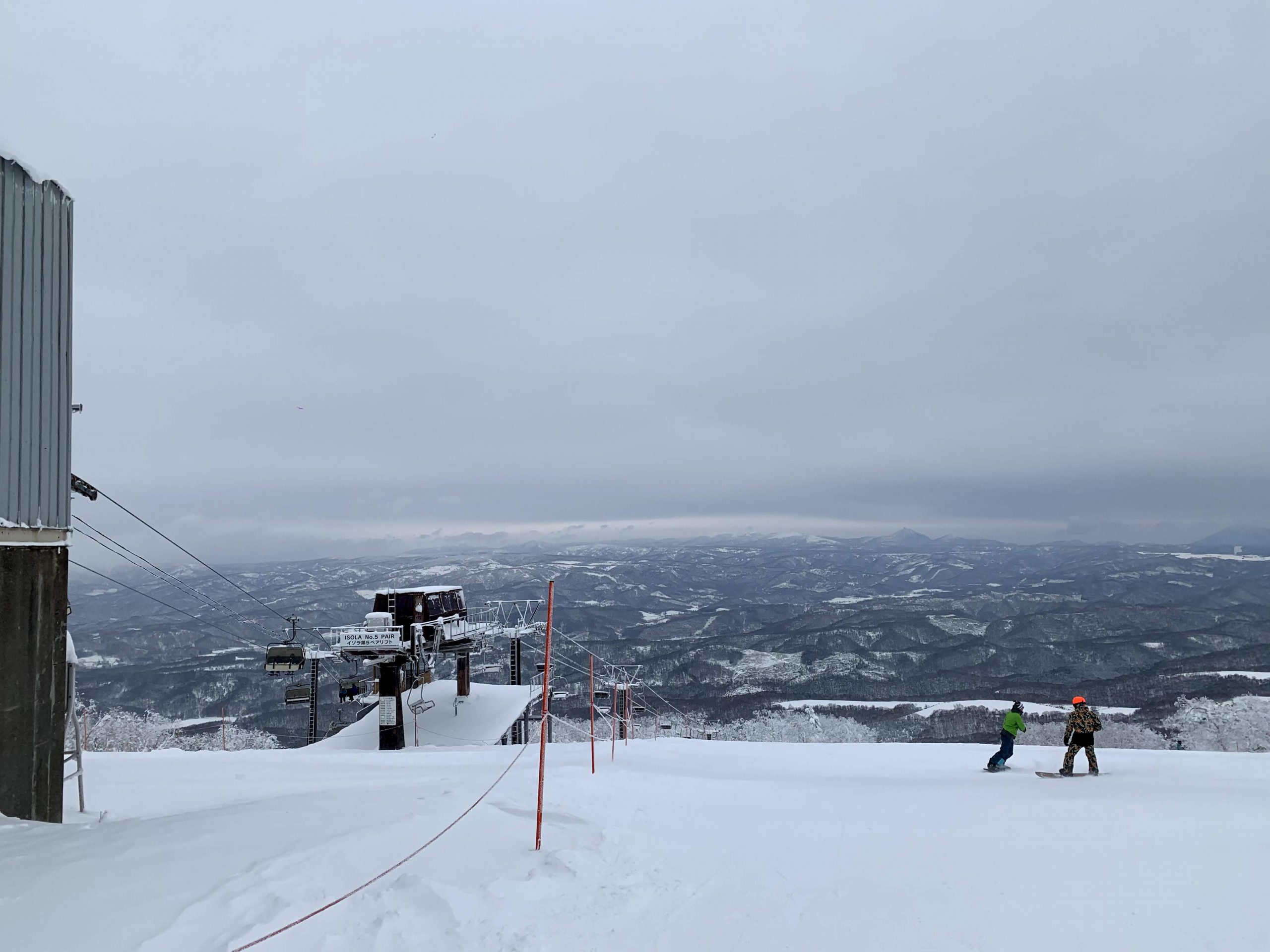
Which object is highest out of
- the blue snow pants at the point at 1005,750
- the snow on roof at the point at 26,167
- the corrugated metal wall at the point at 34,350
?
the snow on roof at the point at 26,167

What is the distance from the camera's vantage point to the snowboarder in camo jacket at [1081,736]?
11453 mm

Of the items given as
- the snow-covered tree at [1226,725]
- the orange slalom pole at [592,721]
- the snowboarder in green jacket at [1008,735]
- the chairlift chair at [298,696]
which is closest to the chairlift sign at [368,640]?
the chairlift chair at [298,696]

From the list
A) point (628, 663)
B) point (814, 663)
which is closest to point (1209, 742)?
point (814, 663)

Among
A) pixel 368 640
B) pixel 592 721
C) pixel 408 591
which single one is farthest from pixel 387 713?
pixel 592 721

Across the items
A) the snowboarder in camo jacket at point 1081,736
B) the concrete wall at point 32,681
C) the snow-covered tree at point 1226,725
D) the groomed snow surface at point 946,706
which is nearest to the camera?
the concrete wall at point 32,681

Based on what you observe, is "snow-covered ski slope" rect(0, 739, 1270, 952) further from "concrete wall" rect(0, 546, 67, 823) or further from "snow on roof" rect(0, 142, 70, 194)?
"snow on roof" rect(0, 142, 70, 194)

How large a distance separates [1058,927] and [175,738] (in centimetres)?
10681

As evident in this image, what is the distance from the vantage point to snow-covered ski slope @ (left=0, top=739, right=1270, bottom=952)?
17.8ft

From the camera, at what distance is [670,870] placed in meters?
7.19

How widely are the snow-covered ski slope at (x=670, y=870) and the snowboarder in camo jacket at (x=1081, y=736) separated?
1038 mm

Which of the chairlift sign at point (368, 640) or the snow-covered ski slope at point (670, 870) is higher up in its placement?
the snow-covered ski slope at point (670, 870)

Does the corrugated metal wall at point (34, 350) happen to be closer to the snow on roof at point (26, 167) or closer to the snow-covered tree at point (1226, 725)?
the snow on roof at point (26, 167)

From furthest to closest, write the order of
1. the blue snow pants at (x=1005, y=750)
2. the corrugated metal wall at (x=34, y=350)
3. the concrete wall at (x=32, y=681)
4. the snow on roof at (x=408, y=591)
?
the snow on roof at (x=408, y=591) → the blue snow pants at (x=1005, y=750) → the corrugated metal wall at (x=34, y=350) → the concrete wall at (x=32, y=681)

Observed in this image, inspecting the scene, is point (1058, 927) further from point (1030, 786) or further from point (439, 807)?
point (439, 807)
